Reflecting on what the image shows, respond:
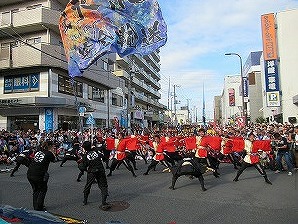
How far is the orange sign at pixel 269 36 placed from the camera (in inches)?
1467

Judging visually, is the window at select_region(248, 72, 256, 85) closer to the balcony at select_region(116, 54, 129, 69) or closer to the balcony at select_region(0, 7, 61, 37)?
the balcony at select_region(116, 54, 129, 69)

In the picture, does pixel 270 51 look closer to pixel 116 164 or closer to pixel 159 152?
pixel 159 152

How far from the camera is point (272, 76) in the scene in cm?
3606

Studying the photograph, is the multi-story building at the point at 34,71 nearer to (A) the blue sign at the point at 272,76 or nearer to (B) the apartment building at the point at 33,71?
(B) the apartment building at the point at 33,71

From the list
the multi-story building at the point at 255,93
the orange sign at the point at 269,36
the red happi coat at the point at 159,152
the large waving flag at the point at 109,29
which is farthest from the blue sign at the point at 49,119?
Answer: the multi-story building at the point at 255,93

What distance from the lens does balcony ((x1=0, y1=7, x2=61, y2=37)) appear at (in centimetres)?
2508

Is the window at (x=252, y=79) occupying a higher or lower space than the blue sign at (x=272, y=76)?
higher

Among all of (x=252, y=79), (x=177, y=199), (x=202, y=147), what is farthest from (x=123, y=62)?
(x=177, y=199)

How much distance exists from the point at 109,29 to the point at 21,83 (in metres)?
16.8

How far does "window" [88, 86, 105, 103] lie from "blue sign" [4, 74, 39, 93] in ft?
25.7

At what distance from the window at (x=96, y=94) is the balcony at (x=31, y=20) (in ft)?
28.3

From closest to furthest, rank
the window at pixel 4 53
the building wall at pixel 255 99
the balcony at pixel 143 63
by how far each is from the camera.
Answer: the window at pixel 4 53 → the balcony at pixel 143 63 → the building wall at pixel 255 99

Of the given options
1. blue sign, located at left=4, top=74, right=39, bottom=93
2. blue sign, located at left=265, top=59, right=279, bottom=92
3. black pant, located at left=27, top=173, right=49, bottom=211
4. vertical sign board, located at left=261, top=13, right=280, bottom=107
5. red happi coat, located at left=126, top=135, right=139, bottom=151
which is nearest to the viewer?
black pant, located at left=27, top=173, right=49, bottom=211

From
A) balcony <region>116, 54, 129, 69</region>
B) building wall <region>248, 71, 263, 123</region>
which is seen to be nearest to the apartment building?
balcony <region>116, 54, 129, 69</region>
